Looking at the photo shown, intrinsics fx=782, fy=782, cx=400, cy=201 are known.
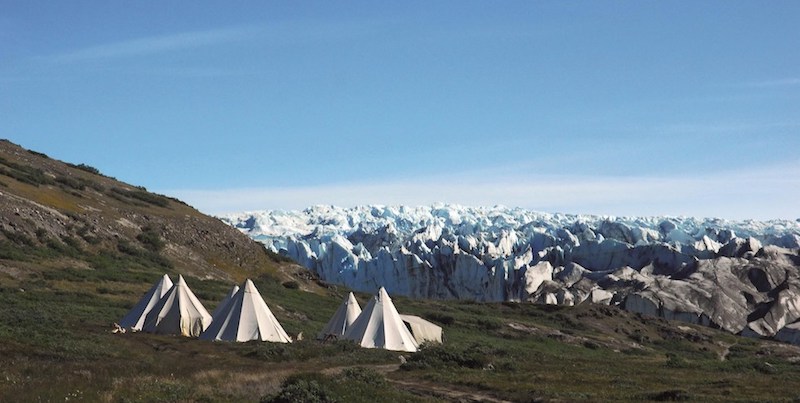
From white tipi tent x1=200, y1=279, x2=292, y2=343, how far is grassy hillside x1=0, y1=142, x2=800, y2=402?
2.72 meters

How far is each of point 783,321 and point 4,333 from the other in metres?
114

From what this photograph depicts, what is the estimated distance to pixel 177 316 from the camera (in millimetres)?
49250

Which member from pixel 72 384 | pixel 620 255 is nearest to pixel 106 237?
pixel 72 384

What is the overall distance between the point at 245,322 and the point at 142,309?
8.42m

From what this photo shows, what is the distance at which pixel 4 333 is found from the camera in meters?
33.0

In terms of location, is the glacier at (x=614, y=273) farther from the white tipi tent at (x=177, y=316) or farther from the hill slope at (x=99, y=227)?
the white tipi tent at (x=177, y=316)

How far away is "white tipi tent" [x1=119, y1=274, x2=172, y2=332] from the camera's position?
49000 mm

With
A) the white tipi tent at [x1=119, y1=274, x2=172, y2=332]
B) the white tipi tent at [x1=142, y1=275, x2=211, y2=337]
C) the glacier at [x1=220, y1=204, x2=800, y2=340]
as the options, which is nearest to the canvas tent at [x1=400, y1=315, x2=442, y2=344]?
the white tipi tent at [x1=142, y1=275, x2=211, y2=337]

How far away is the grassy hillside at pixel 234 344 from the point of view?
2442 centimetres

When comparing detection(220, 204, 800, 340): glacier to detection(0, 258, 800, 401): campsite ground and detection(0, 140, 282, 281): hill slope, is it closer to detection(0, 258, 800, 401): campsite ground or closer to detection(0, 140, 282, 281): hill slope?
detection(0, 258, 800, 401): campsite ground

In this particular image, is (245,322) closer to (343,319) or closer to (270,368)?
(343,319)

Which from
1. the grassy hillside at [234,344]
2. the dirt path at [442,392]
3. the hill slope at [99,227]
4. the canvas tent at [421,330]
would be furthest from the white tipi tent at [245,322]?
the hill slope at [99,227]

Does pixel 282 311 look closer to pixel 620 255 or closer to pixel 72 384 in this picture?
pixel 72 384

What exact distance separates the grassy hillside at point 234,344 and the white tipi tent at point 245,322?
272cm
